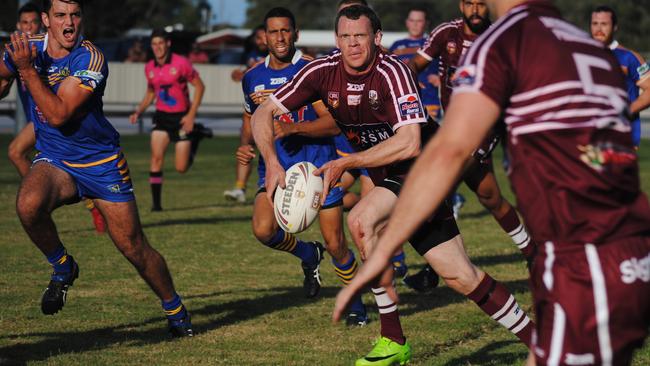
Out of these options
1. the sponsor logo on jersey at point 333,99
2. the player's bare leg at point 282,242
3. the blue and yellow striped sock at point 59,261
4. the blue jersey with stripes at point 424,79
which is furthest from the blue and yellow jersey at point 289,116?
the blue jersey with stripes at point 424,79

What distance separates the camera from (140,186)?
1780 cm

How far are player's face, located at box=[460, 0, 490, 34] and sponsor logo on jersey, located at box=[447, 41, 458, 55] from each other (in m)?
0.25

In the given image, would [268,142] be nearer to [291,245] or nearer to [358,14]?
[358,14]

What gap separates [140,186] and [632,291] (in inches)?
592

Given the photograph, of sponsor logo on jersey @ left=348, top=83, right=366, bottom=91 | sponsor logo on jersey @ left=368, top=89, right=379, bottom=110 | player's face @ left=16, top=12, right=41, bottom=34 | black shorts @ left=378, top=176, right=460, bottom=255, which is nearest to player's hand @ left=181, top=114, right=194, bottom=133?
player's face @ left=16, top=12, right=41, bottom=34

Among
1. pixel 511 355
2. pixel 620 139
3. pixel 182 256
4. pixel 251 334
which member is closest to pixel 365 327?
pixel 251 334

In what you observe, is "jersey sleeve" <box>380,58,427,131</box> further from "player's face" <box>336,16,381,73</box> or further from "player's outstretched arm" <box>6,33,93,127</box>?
"player's outstretched arm" <box>6,33,93,127</box>

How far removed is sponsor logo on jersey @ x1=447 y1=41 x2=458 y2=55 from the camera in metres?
9.99

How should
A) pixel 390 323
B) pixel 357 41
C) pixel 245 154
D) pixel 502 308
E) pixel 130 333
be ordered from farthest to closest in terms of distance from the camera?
pixel 245 154
pixel 130 333
pixel 357 41
pixel 390 323
pixel 502 308

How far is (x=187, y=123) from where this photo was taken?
47.2 feet

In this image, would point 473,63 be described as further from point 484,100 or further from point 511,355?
point 511,355

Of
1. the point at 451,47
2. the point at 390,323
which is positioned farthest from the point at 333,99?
the point at 451,47

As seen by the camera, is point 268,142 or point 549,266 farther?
point 268,142

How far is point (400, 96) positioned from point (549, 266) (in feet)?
10.2
